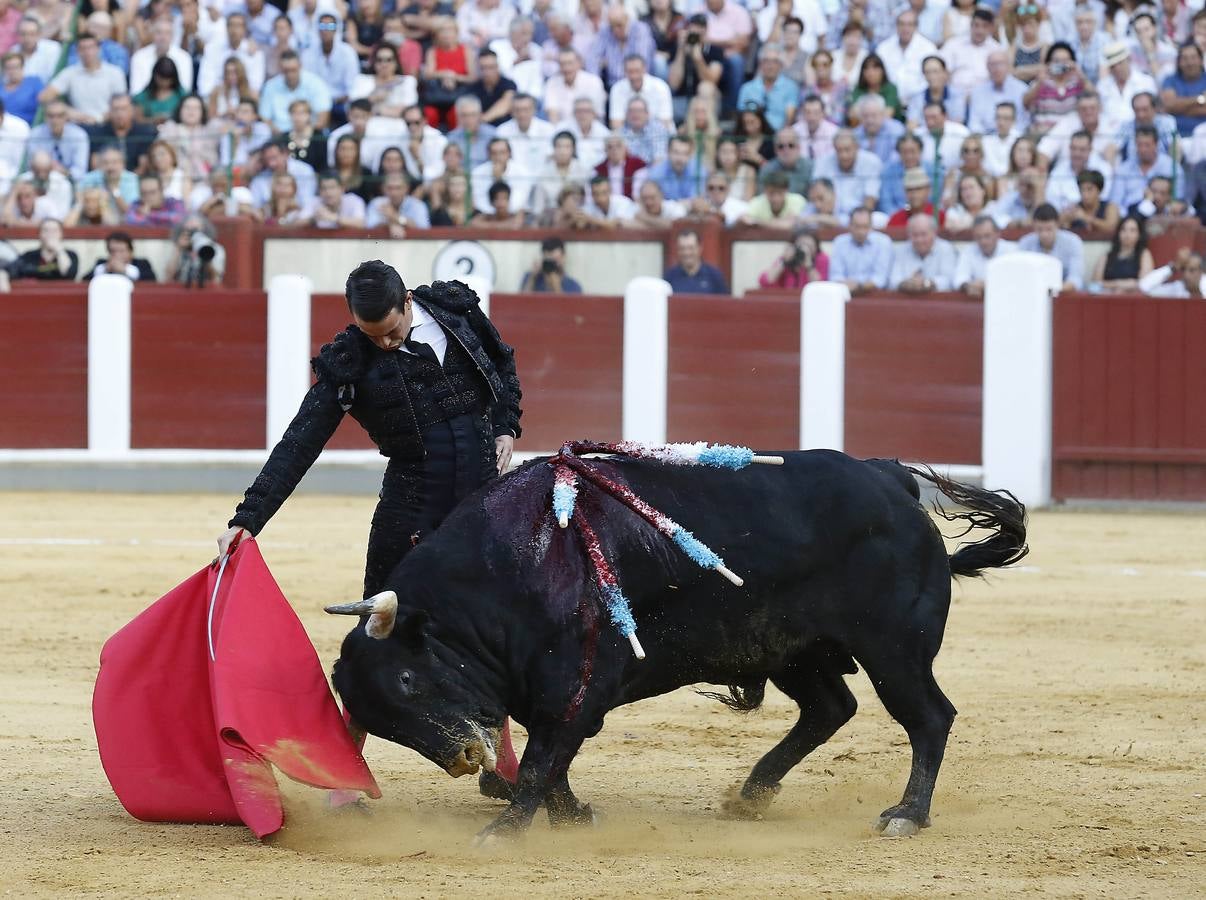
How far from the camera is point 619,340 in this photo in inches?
444

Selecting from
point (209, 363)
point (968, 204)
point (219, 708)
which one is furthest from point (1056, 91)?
point (219, 708)

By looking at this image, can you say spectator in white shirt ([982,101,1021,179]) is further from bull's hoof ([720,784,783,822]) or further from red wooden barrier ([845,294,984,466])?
bull's hoof ([720,784,783,822])

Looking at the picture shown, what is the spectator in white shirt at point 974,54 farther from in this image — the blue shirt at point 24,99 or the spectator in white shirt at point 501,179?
the blue shirt at point 24,99

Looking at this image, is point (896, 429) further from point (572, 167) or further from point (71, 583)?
point (71, 583)

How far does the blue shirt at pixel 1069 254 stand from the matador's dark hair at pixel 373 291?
7.44 m

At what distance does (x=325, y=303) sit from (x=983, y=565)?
24.3ft

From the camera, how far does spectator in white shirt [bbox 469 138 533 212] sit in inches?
462

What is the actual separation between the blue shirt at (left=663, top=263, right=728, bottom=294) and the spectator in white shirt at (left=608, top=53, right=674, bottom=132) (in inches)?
43.9

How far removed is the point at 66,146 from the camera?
1222cm

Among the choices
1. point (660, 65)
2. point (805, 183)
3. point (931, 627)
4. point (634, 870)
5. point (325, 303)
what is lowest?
point (634, 870)

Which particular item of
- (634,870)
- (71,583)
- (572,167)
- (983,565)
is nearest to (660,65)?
(572,167)

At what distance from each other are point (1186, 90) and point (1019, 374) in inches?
82.0

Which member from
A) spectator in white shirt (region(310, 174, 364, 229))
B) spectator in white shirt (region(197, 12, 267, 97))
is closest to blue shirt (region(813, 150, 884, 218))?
spectator in white shirt (region(310, 174, 364, 229))

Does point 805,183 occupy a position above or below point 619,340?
above
